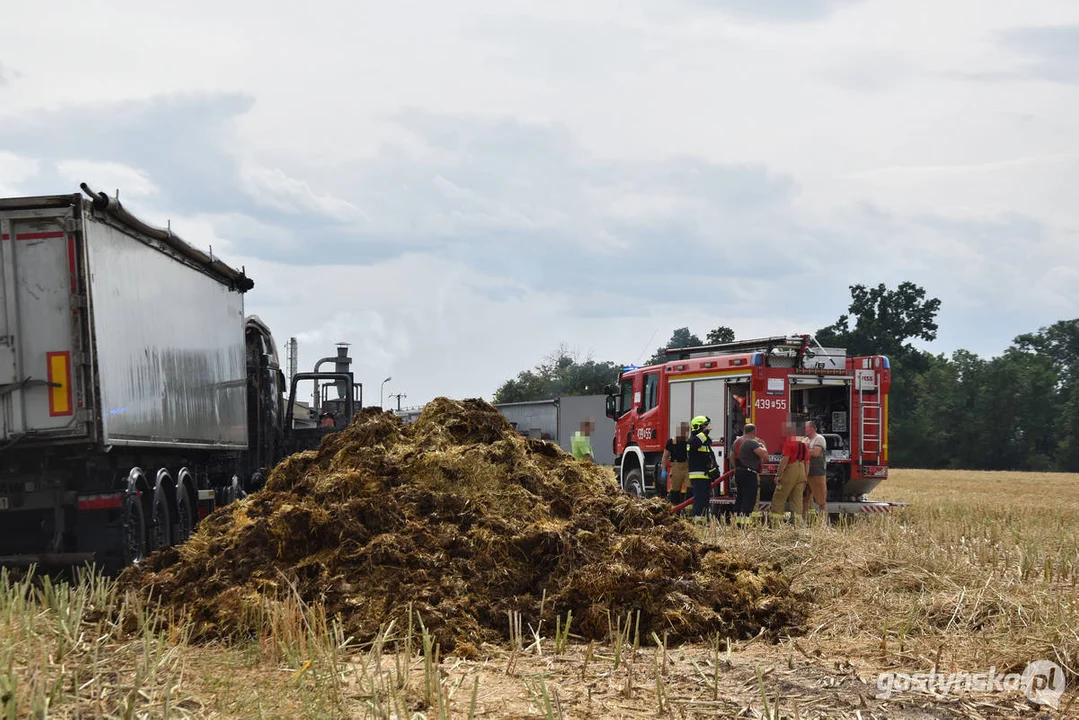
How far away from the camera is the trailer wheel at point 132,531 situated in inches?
409

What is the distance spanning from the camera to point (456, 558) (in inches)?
309

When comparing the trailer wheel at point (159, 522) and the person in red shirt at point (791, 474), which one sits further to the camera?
the person in red shirt at point (791, 474)

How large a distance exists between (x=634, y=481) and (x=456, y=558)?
1336 centimetres

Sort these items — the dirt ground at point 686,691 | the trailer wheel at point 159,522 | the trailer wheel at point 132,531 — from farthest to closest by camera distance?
the trailer wheel at point 159,522 < the trailer wheel at point 132,531 < the dirt ground at point 686,691

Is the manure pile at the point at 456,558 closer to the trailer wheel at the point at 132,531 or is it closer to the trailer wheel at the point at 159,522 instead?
the trailer wheel at the point at 132,531

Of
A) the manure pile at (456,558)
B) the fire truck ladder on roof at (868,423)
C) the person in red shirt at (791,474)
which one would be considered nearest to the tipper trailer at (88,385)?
the manure pile at (456,558)

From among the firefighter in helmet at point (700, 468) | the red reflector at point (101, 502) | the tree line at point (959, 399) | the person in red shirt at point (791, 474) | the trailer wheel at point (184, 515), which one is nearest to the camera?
the red reflector at point (101, 502)

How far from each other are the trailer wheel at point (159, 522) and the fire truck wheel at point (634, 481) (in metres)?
9.80

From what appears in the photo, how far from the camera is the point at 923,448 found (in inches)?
2815

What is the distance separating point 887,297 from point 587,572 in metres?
78.6

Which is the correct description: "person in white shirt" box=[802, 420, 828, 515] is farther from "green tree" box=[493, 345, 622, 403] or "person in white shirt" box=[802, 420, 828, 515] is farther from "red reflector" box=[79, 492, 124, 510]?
"green tree" box=[493, 345, 622, 403]

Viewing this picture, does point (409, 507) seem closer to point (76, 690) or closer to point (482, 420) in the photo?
point (482, 420)

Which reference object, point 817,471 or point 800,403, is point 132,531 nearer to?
point 817,471

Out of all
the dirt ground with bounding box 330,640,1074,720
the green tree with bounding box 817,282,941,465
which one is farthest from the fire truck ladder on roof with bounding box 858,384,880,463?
the green tree with bounding box 817,282,941,465
